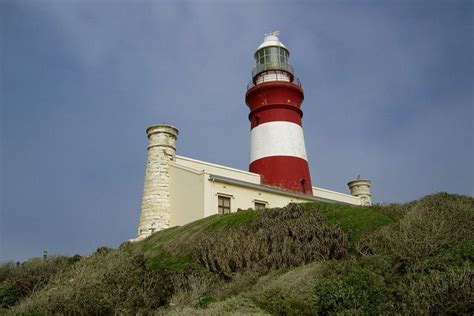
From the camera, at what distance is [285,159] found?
25641 mm

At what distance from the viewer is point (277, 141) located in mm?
26047

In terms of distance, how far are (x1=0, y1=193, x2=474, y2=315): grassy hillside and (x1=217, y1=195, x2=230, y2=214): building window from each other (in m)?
4.35

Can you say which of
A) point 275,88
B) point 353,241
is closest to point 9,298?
point 353,241

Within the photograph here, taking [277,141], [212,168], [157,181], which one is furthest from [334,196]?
[157,181]

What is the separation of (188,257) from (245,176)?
34.6ft

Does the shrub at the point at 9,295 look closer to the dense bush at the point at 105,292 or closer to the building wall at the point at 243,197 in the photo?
the dense bush at the point at 105,292

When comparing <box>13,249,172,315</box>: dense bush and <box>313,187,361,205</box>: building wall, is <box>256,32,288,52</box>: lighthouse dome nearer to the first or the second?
<box>313,187,361,205</box>: building wall

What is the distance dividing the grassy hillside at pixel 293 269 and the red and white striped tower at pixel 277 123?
9.41 metres

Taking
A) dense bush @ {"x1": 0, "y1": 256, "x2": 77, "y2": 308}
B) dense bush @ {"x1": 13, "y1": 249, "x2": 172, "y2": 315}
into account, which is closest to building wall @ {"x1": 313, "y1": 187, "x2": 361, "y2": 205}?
dense bush @ {"x1": 0, "y1": 256, "x2": 77, "y2": 308}

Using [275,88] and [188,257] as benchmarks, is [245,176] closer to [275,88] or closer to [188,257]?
[275,88]

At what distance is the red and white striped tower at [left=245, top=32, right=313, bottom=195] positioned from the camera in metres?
25.6

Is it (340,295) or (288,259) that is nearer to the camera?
(340,295)

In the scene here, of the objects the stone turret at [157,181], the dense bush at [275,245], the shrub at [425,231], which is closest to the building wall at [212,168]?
the stone turret at [157,181]

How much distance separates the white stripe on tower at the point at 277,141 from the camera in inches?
1020
